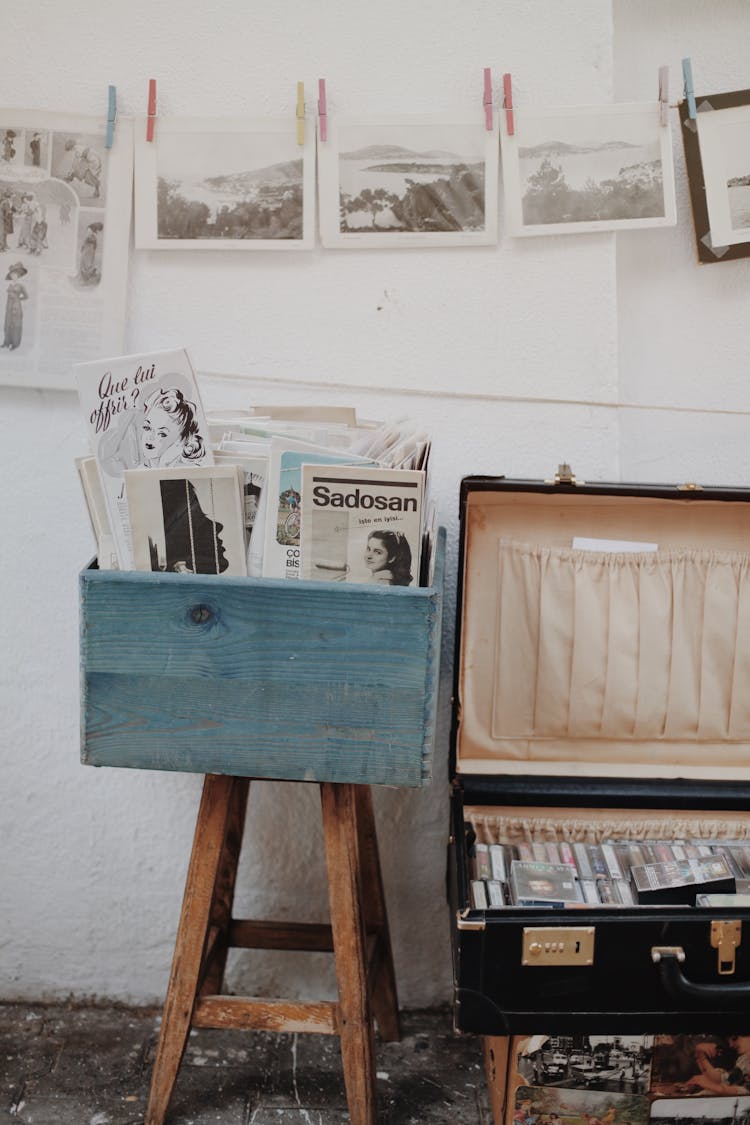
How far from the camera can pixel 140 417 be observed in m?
1.21

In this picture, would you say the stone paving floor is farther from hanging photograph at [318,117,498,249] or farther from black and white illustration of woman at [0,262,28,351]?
hanging photograph at [318,117,498,249]

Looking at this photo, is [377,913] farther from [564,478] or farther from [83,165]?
[83,165]

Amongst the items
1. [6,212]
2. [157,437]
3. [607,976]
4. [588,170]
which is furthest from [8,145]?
[607,976]

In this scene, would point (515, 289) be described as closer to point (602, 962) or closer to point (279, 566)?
point (279, 566)

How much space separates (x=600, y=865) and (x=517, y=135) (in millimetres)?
1209

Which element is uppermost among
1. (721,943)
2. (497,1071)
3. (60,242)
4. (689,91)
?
(689,91)

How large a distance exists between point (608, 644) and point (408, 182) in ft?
2.80

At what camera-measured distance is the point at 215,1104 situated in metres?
1.53

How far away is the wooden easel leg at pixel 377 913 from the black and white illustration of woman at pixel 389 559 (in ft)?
1.56

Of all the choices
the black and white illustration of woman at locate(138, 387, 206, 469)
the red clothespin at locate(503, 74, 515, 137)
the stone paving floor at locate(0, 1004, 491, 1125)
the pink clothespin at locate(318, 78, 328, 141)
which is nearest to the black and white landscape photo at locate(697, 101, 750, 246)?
the red clothespin at locate(503, 74, 515, 137)

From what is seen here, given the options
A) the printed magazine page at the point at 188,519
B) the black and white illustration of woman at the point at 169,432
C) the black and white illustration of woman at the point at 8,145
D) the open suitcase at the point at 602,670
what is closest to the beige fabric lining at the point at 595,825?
the open suitcase at the point at 602,670

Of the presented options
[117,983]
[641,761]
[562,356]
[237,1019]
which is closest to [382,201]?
[562,356]

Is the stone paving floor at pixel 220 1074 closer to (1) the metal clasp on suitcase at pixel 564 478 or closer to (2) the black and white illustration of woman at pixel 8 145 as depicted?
(1) the metal clasp on suitcase at pixel 564 478

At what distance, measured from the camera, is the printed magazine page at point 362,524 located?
1.17 m
